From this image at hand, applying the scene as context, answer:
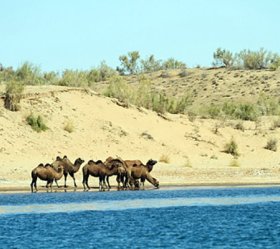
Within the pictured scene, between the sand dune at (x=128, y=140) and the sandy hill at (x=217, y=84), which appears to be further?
the sandy hill at (x=217, y=84)

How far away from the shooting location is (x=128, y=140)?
6112cm

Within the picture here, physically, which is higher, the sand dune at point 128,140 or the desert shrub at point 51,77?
the desert shrub at point 51,77

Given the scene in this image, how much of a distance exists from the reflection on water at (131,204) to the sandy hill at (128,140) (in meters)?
9.00

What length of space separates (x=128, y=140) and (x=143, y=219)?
29.8 metres

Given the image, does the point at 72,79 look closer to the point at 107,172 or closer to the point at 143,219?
the point at 107,172

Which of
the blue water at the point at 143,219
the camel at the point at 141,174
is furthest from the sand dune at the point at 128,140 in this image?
the blue water at the point at 143,219

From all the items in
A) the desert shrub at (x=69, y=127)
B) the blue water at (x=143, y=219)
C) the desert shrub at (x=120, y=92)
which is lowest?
the blue water at (x=143, y=219)

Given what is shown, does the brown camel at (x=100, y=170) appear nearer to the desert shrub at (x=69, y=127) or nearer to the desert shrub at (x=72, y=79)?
the desert shrub at (x=69, y=127)

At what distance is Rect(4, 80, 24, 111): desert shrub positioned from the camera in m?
62.2

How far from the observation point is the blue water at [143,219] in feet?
83.0

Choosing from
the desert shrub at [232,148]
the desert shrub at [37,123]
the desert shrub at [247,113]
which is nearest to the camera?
the desert shrub at [37,123]

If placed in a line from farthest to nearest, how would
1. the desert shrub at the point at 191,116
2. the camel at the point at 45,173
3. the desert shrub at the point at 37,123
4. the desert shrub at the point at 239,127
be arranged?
the desert shrub at the point at 191,116 < the desert shrub at the point at 239,127 < the desert shrub at the point at 37,123 < the camel at the point at 45,173

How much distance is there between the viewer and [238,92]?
10781cm

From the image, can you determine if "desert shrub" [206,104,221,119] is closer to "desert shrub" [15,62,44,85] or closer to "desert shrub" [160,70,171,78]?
"desert shrub" [15,62,44,85]
